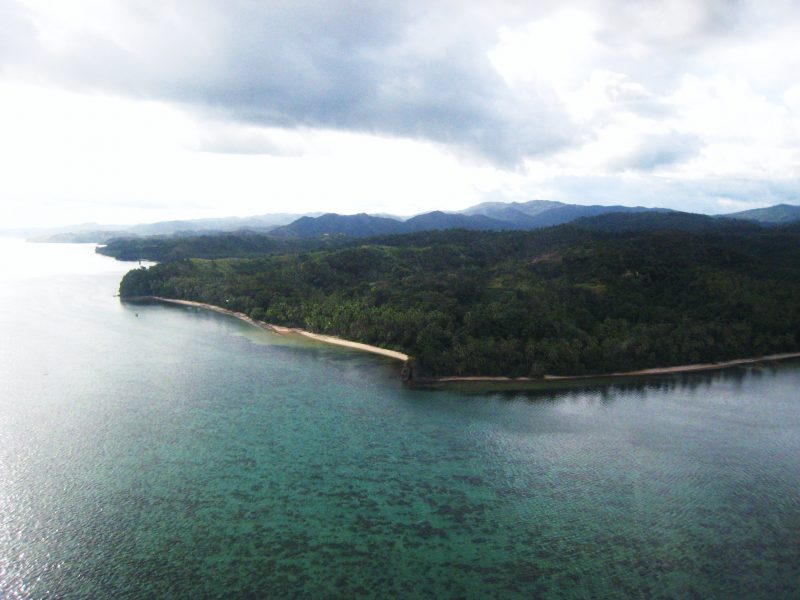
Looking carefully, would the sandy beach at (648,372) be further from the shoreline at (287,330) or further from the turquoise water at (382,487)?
the shoreline at (287,330)

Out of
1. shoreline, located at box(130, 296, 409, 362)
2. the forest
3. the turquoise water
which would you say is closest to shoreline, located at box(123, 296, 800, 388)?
shoreline, located at box(130, 296, 409, 362)

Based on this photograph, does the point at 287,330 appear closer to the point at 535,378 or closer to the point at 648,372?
the point at 535,378

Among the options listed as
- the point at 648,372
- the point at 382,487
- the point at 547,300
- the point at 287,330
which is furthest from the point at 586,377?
the point at 287,330

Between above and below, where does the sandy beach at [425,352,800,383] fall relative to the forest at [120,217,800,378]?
below

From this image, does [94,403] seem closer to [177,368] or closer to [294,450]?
[177,368]

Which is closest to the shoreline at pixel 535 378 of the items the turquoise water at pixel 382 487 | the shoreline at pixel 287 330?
the shoreline at pixel 287 330

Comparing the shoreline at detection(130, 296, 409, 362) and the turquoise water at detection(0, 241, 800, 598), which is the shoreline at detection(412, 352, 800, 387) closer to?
the turquoise water at detection(0, 241, 800, 598)

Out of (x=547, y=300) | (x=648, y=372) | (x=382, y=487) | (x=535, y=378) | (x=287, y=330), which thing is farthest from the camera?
(x=287, y=330)
